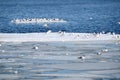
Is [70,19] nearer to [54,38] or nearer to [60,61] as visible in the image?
[54,38]

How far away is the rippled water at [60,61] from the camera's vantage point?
24453 mm

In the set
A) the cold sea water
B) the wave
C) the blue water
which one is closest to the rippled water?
the cold sea water

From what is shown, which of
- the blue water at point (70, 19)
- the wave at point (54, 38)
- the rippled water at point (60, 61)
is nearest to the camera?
the rippled water at point (60, 61)

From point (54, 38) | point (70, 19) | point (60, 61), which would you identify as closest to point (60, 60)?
point (60, 61)

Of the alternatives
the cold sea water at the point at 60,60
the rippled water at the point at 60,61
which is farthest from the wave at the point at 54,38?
the rippled water at the point at 60,61

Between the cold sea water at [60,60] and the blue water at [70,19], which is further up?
the blue water at [70,19]

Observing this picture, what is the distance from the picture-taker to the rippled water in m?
24.5

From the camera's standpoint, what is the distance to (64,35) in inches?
1587

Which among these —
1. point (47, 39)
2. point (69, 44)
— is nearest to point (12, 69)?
point (69, 44)

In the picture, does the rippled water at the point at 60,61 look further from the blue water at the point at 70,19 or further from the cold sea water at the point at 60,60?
the blue water at the point at 70,19

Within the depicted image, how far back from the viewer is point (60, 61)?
1113 inches

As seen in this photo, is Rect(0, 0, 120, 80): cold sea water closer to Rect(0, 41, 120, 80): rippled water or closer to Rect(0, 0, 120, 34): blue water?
Rect(0, 41, 120, 80): rippled water

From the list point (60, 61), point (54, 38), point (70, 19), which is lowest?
point (60, 61)

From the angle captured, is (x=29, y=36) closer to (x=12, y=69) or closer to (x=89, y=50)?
(x=89, y=50)
